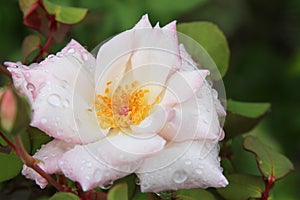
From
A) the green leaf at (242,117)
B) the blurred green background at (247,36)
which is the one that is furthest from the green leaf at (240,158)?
the blurred green background at (247,36)

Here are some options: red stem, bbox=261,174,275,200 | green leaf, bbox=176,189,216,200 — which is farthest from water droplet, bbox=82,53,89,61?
red stem, bbox=261,174,275,200

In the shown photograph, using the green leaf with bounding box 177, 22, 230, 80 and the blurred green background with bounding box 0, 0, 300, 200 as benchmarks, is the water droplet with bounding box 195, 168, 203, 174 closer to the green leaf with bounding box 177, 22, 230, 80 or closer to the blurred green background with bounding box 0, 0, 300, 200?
the green leaf with bounding box 177, 22, 230, 80

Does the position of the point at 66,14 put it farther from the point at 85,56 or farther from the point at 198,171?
the point at 198,171

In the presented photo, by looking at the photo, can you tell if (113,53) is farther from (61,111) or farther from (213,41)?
(213,41)

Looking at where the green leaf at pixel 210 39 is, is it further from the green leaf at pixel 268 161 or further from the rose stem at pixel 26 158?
the rose stem at pixel 26 158

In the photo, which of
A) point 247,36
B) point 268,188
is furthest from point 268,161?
point 247,36

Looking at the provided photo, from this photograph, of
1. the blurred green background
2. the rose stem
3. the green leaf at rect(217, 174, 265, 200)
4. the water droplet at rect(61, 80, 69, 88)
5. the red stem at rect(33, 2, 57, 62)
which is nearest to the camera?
the rose stem
